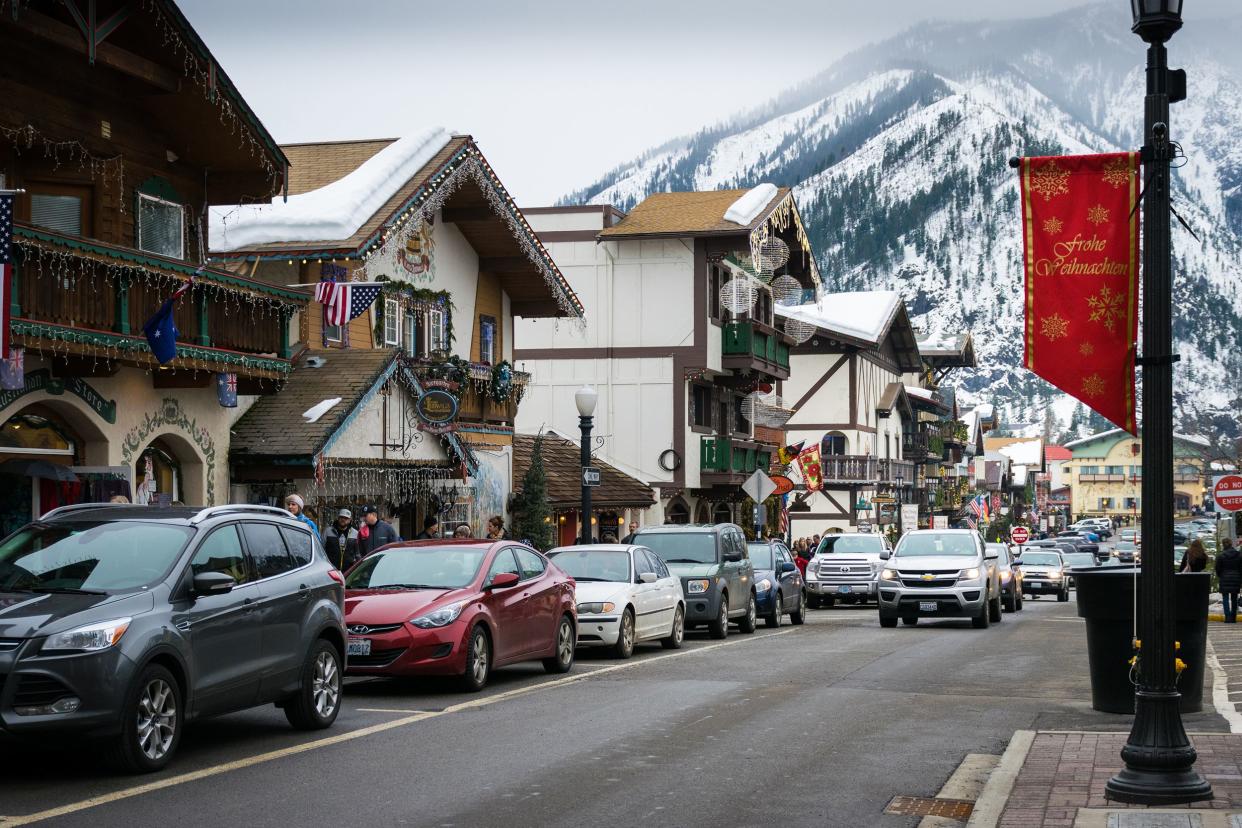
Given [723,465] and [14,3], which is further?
[723,465]

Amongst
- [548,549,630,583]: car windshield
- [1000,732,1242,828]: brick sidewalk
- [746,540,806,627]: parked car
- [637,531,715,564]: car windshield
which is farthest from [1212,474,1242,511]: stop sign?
[1000,732,1242,828]: brick sidewalk

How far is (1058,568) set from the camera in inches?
2005

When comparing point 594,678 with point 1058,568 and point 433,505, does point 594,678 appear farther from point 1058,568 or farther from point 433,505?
point 1058,568

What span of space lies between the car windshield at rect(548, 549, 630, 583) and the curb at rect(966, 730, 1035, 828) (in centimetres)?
927

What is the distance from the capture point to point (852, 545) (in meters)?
39.8

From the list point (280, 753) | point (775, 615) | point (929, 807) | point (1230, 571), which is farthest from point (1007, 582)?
point (929, 807)

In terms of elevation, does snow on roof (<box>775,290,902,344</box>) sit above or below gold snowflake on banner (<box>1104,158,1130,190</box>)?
above

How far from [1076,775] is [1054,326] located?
9.47 ft

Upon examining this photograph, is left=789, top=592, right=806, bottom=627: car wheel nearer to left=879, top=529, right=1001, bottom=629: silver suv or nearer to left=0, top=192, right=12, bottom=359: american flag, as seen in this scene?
left=879, top=529, right=1001, bottom=629: silver suv

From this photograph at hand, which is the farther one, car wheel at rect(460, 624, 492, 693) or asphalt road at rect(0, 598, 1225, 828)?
car wheel at rect(460, 624, 492, 693)

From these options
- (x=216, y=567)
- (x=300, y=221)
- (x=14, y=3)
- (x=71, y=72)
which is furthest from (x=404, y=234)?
(x=216, y=567)

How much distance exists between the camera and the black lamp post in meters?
9.44

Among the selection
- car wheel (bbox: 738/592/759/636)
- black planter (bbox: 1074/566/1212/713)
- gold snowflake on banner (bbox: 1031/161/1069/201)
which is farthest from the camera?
car wheel (bbox: 738/592/759/636)

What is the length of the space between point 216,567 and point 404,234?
17.8 meters
